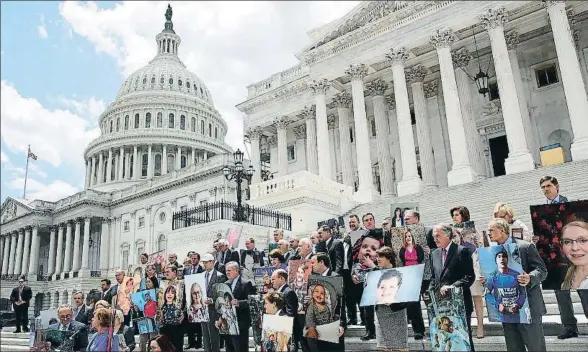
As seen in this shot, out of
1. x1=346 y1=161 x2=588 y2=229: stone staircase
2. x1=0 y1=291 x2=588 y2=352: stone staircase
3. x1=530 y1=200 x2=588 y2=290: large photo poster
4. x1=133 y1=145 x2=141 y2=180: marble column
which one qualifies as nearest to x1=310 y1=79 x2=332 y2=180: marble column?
x1=346 y1=161 x2=588 y2=229: stone staircase

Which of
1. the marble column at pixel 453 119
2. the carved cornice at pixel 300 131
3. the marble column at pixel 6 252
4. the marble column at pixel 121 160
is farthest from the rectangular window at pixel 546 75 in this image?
the marble column at pixel 6 252

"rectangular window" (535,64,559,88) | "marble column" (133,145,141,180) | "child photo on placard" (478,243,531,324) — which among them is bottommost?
"child photo on placard" (478,243,531,324)

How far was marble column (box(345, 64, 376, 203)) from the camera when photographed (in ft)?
85.7

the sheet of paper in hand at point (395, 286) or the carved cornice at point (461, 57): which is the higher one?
the carved cornice at point (461, 57)

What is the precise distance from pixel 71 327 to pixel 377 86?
83.0ft

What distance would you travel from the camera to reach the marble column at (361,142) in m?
26.1

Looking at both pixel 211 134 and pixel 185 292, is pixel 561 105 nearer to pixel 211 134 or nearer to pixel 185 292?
pixel 185 292

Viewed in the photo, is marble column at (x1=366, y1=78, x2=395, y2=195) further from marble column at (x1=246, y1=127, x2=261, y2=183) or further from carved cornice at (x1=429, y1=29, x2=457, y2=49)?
marble column at (x1=246, y1=127, x2=261, y2=183)

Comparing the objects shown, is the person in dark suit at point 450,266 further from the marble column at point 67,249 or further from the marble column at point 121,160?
the marble column at point 121,160

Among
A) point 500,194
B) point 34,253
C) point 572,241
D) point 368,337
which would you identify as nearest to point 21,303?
point 368,337

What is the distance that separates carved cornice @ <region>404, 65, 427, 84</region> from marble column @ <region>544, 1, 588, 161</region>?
7.95 metres

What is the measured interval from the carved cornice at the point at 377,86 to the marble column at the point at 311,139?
197 inches

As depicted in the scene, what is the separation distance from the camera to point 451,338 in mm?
5551

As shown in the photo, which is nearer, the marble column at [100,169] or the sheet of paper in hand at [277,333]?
the sheet of paper in hand at [277,333]
